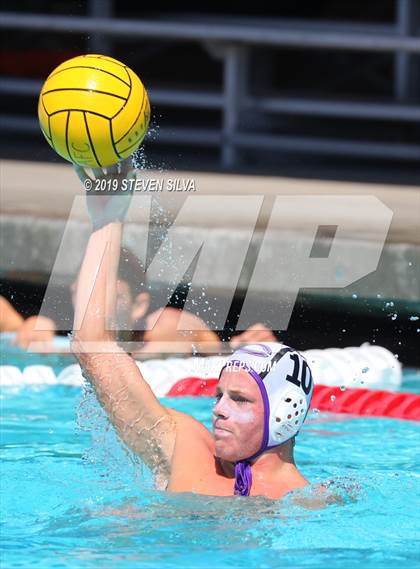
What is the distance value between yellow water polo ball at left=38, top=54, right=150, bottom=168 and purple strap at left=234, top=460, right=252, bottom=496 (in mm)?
911

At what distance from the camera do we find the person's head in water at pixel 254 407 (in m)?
3.22

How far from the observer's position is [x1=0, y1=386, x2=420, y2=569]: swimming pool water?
3350mm

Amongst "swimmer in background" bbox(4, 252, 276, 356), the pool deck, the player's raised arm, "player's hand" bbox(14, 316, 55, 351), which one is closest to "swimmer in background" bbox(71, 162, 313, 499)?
the player's raised arm

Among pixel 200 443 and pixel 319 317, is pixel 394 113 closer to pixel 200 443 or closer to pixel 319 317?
pixel 319 317

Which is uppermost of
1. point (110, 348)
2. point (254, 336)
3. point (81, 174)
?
point (254, 336)

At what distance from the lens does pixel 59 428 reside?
5.00 m

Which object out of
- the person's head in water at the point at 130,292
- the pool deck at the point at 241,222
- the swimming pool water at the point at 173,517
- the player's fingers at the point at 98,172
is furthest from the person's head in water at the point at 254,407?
the pool deck at the point at 241,222

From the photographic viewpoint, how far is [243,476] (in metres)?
3.29

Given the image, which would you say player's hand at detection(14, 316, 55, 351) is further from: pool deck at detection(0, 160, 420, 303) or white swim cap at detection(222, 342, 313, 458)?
white swim cap at detection(222, 342, 313, 458)

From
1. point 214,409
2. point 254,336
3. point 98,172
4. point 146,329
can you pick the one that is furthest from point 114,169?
point 146,329

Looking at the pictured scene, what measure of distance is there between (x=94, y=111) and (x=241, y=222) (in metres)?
2.98

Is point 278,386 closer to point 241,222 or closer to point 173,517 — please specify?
point 173,517

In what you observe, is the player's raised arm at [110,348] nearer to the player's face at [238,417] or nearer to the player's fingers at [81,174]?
the player's fingers at [81,174]

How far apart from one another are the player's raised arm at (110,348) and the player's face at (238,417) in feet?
0.75
